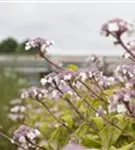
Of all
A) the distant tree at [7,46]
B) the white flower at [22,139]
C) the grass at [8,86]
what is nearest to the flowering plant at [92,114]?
the white flower at [22,139]

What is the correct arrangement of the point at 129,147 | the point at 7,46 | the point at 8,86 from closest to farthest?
1. the point at 129,147
2. the point at 8,86
3. the point at 7,46

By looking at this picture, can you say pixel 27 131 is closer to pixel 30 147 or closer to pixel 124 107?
pixel 30 147

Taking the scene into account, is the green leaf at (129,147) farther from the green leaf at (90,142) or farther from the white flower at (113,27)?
the white flower at (113,27)

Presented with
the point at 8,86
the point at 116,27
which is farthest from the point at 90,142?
the point at 8,86

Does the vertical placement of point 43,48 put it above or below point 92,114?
above

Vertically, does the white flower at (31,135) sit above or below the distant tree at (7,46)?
above

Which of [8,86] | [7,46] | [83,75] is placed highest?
[83,75]

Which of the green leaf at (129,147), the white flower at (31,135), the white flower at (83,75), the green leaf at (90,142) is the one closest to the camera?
the green leaf at (129,147)

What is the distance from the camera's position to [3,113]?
27.9 ft

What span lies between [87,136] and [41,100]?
1.93 feet

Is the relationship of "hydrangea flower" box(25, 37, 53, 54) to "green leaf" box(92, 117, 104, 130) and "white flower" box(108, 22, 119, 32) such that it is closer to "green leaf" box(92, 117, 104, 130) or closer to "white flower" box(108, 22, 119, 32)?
"green leaf" box(92, 117, 104, 130)

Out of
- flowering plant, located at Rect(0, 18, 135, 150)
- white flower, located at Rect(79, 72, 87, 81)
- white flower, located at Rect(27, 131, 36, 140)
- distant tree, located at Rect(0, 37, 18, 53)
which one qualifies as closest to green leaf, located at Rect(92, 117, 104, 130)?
flowering plant, located at Rect(0, 18, 135, 150)

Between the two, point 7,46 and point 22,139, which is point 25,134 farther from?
point 7,46

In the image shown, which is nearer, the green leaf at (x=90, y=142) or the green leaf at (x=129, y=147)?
the green leaf at (x=129, y=147)
